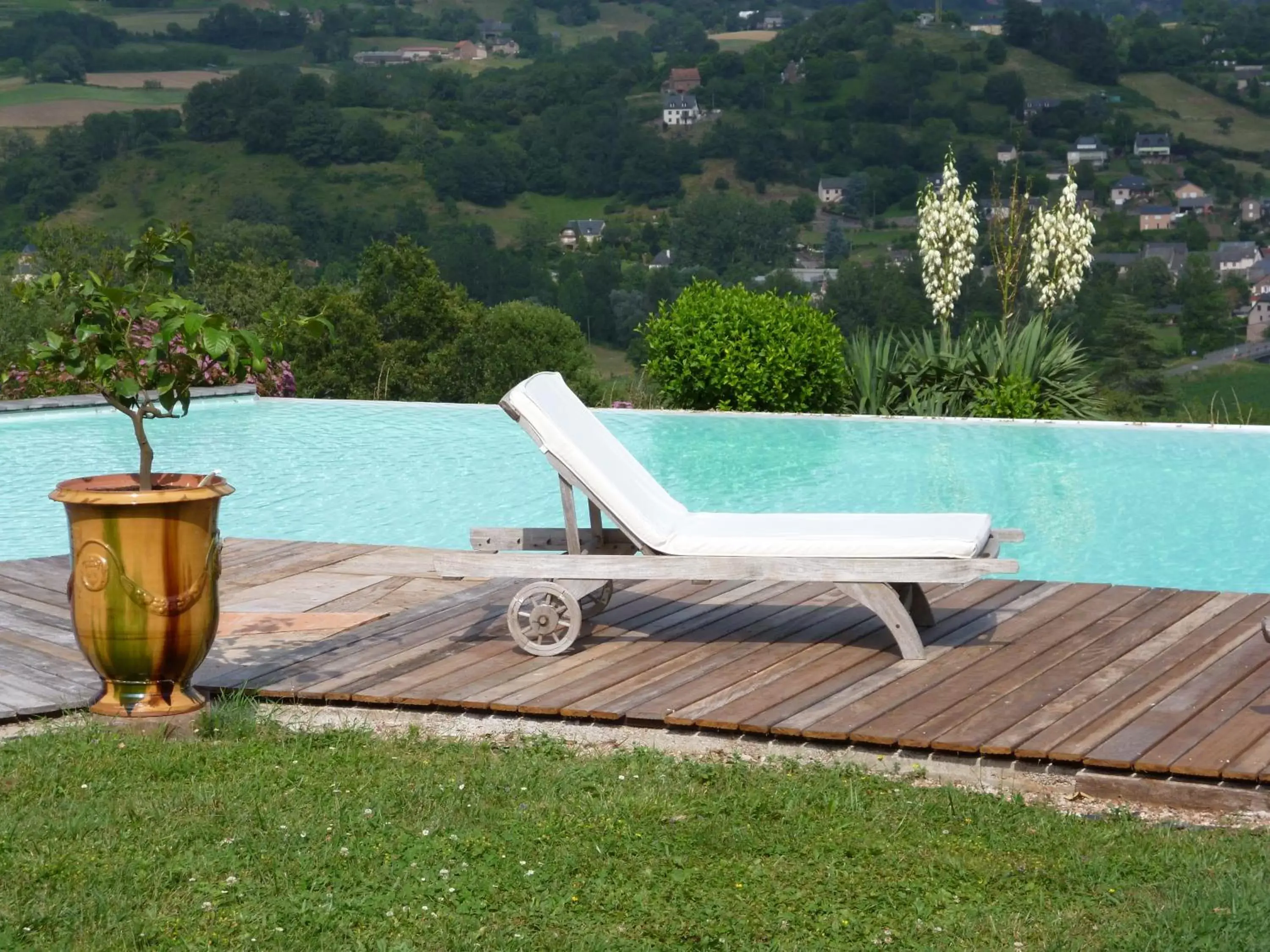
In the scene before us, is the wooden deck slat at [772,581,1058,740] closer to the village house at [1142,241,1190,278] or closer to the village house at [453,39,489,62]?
the village house at [1142,241,1190,278]

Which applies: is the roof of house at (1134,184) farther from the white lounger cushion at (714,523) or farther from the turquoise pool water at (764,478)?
the white lounger cushion at (714,523)

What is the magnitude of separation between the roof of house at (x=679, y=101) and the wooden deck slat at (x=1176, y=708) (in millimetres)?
64014

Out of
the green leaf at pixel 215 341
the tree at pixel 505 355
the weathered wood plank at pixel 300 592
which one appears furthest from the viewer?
the tree at pixel 505 355

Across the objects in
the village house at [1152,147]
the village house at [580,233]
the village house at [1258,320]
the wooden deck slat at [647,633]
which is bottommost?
the village house at [1258,320]

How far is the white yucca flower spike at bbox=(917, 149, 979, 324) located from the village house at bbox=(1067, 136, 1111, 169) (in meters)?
53.6

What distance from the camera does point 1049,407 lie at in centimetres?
1044

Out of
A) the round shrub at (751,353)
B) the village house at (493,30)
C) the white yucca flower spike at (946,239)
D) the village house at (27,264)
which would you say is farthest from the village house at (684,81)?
the round shrub at (751,353)

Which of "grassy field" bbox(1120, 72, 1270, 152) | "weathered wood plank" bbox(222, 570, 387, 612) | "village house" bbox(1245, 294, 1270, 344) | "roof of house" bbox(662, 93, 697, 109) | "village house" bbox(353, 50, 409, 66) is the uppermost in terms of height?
"village house" bbox(353, 50, 409, 66)

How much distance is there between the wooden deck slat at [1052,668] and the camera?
3.85m

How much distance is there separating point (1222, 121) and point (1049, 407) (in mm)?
65428

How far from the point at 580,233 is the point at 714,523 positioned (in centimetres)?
5088

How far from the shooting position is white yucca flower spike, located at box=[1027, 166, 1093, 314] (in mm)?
11398

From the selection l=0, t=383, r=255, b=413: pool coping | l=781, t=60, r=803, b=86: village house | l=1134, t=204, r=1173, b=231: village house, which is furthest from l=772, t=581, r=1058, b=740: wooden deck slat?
l=781, t=60, r=803, b=86: village house

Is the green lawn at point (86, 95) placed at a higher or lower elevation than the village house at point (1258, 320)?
higher
